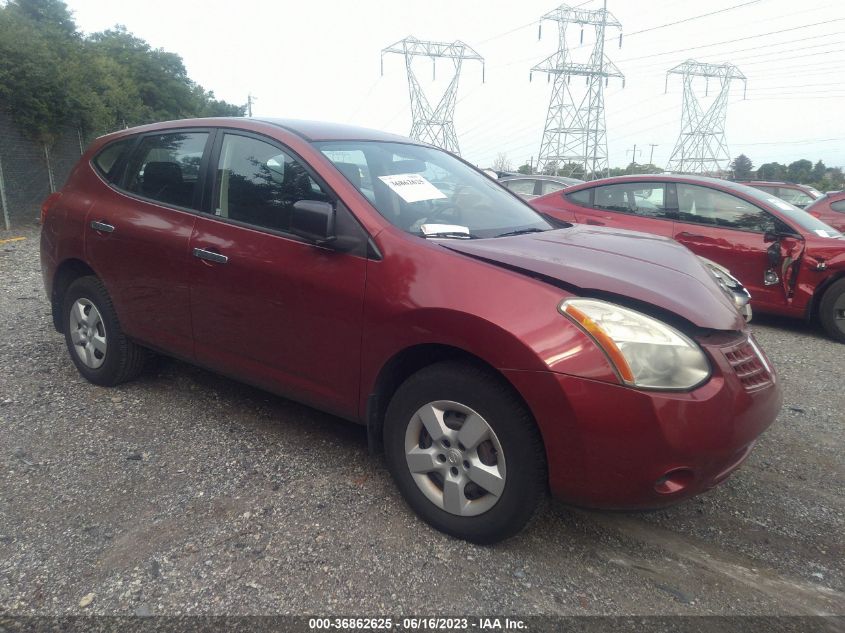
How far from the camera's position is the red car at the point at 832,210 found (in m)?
9.00

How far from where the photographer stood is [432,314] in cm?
263

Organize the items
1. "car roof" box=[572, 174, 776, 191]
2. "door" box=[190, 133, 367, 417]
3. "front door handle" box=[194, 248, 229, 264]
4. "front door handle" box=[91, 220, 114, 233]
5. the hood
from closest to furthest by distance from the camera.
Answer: the hood < "door" box=[190, 133, 367, 417] < "front door handle" box=[194, 248, 229, 264] < "front door handle" box=[91, 220, 114, 233] < "car roof" box=[572, 174, 776, 191]

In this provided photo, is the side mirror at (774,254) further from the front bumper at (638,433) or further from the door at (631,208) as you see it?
the front bumper at (638,433)

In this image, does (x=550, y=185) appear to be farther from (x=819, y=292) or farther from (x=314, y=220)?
(x=314, y=220)

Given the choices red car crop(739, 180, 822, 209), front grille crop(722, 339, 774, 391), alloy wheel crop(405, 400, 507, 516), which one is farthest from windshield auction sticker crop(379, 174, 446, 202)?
red car crop(739, 180, 822, 209)

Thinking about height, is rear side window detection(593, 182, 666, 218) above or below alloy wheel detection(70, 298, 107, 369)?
above

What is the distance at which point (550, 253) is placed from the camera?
9.30ft

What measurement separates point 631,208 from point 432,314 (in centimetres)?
534

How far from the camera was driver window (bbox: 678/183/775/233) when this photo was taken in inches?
258

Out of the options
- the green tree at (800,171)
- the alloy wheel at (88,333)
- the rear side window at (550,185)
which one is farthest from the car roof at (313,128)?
the green tree at (800,171)

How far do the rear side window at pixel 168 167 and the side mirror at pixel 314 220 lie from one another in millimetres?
1061

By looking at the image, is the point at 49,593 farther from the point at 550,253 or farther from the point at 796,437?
the point at 796,437

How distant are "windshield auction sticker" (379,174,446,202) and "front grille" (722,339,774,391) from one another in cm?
154

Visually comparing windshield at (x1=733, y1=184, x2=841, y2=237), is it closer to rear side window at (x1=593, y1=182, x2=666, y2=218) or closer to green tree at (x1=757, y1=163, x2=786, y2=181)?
rear side window at (x1=593, y1=182, x2=666, y2=218)
